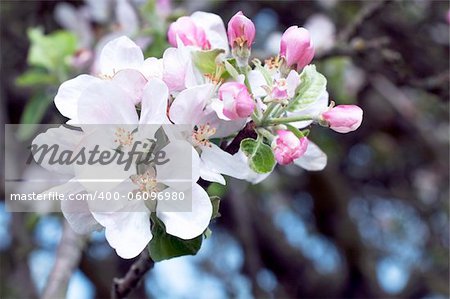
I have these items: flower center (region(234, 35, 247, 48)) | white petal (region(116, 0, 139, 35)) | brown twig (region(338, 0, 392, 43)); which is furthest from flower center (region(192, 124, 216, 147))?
brown twig (region(338, 0, 392, 43))

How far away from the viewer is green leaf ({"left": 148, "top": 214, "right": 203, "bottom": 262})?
0.75 meters

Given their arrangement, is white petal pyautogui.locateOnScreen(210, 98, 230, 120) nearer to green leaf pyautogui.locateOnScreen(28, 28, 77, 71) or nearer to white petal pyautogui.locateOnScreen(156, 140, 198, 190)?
white petal pyautogui.locateOnScreen(156, 140, 198, 190)

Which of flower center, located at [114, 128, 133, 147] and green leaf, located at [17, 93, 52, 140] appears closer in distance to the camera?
flower center, located at [114, 128, 133, 147]

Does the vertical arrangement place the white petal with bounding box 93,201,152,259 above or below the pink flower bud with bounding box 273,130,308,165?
below

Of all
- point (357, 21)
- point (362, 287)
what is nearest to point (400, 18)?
point (357, 21)

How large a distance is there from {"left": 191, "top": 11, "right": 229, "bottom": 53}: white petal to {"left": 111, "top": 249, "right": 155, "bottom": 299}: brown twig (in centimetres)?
27

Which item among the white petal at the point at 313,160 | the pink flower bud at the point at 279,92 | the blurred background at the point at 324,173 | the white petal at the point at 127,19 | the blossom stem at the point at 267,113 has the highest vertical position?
the pink flower bud at the point at 279,92

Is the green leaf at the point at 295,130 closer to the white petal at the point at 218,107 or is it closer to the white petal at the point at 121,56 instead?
the white petal at the point at 218,107

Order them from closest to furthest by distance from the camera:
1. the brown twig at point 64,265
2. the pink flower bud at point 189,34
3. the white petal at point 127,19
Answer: the pink flower bud at point 189,34 → the brown twig at point 64,265 → the white petal at point 127,19

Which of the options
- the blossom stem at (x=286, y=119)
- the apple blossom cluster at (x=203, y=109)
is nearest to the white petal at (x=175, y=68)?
the apple blossom cluster at (x=203, y=109)

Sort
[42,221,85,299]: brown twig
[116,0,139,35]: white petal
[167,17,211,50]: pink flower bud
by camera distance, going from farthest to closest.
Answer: [116,0,139,35]: white petal < [42,221,85,299]: brown twig < [167,17,211,50]: pink flower bud

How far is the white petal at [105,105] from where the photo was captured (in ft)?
2.31

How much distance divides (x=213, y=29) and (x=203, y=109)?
7.6 inches

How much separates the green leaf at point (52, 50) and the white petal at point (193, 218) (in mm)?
918
